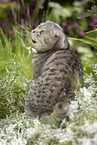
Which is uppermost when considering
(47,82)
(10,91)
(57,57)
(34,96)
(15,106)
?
(57,57)

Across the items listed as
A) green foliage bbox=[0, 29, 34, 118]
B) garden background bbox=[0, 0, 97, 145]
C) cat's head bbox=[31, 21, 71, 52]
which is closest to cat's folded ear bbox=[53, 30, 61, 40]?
cat's head bbox=[31, 21, 71, 52]

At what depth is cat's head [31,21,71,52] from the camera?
147cm

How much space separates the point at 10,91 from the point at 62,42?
777 mm

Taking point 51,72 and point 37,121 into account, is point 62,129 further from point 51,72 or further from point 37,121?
point 51,72

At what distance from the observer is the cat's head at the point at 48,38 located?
1468 mm

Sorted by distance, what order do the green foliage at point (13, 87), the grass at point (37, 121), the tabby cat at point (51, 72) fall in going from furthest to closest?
the green foliage at point (13, 87) → the tabby cat at point (51, 72) → the grass at point (37, 121)

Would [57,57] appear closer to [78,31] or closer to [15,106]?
[15,106]

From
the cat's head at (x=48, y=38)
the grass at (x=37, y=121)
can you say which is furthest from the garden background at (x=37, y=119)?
the cat's head at (x=48, y=38)

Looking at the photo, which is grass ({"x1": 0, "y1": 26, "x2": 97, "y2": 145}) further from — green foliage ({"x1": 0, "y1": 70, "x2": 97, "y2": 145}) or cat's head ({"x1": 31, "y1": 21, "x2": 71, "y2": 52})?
cat's head ({"x1": 31, "y1": 21, "x2": 71, "y2": 52})

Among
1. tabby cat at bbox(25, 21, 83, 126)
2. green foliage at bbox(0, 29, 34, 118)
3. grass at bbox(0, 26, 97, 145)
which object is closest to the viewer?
grass at bbox(0, 26, 97, 145)

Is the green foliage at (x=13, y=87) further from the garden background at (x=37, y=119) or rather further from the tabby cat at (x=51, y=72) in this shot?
the tabby cat at (x=51, y=72)

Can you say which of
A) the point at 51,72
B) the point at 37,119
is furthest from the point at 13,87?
the point at 51,72

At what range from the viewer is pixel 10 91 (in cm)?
196

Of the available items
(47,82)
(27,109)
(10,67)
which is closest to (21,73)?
(10,67)
